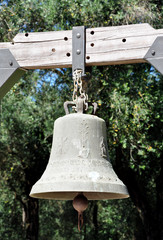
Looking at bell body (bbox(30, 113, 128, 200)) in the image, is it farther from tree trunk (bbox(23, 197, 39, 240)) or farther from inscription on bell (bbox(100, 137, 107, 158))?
tree trunk (bbox(23, 197, 39, 240))

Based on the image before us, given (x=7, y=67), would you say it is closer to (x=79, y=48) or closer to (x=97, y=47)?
(x=79, y=48)

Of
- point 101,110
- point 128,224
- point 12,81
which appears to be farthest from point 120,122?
point 128,224

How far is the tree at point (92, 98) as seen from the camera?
8.72 metres

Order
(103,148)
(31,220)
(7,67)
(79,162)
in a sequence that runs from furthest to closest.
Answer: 1. (31,220)
2. (7,67)
3. (103,148)
4. (79,162)

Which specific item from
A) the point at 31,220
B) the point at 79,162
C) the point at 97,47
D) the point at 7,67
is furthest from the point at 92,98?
the point at 31,220

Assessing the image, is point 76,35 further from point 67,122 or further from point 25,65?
point 67,122

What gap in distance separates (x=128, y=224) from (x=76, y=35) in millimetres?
15998

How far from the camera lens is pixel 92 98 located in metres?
9.21

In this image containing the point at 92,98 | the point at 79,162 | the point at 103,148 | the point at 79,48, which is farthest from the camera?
the point at 92,98

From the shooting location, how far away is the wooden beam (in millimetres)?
3631

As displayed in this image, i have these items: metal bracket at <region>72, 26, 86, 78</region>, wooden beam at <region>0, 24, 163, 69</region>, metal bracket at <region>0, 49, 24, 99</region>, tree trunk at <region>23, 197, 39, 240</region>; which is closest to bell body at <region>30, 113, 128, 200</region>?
metal bracket at <region>72, 26, 86, 78</region>

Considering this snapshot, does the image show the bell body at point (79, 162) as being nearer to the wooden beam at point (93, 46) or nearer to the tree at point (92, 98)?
the wooden beam at point (93, 46)

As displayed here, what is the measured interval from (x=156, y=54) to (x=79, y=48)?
0.67 metres

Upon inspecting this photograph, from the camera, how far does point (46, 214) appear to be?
20.4 m
